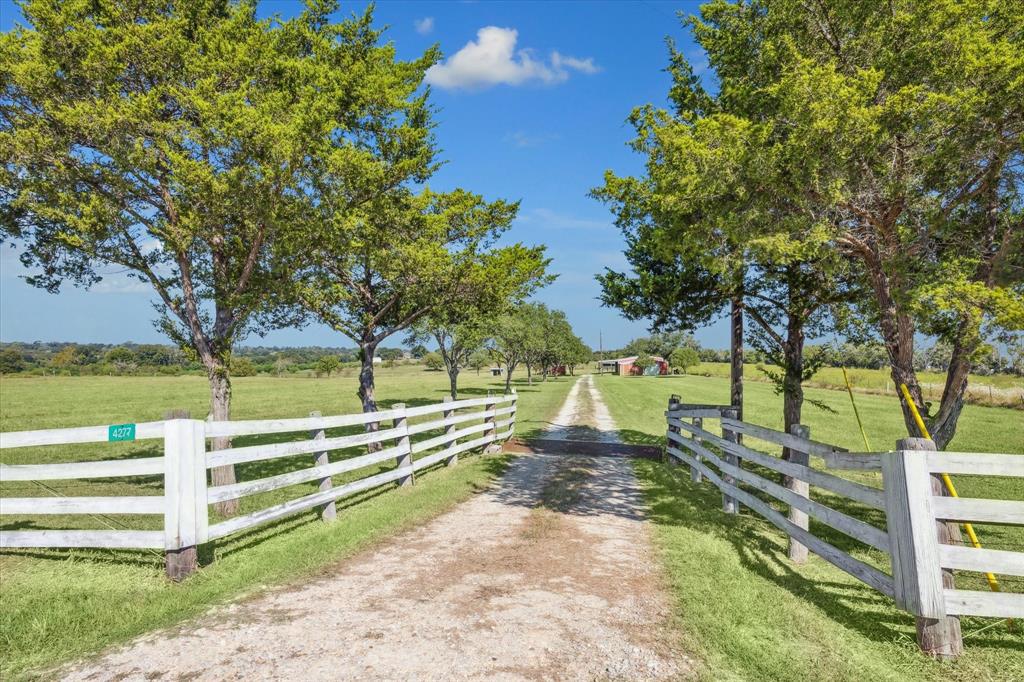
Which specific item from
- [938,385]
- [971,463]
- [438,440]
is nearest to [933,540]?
[971,463]

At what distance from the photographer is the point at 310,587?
5016mm

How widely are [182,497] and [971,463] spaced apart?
23.1ft

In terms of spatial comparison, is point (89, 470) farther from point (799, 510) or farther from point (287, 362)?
point (287, 362)

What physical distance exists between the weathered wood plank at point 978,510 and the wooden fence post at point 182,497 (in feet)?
21.6

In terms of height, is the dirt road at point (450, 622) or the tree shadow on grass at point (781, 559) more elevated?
the dirt road at point (450, 622)

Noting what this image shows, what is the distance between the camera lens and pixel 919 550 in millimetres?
3988

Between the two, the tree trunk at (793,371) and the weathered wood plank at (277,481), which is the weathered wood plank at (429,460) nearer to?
the weathered wood plank at (277,481)

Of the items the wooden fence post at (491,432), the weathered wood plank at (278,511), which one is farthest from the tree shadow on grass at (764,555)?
the wooden fence post at (491,432)

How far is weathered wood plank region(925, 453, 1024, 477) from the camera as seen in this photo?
3.97m

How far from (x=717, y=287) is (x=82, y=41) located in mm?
11939

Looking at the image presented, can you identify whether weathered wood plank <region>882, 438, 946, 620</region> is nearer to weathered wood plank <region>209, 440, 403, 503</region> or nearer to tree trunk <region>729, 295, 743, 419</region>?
weathered wood plank <region>209, 440, 403, 503</region>

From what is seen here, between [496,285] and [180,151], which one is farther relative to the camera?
[496,285]

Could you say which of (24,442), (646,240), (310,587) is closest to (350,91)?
(646,240)

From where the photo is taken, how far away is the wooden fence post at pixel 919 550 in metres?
3.89
